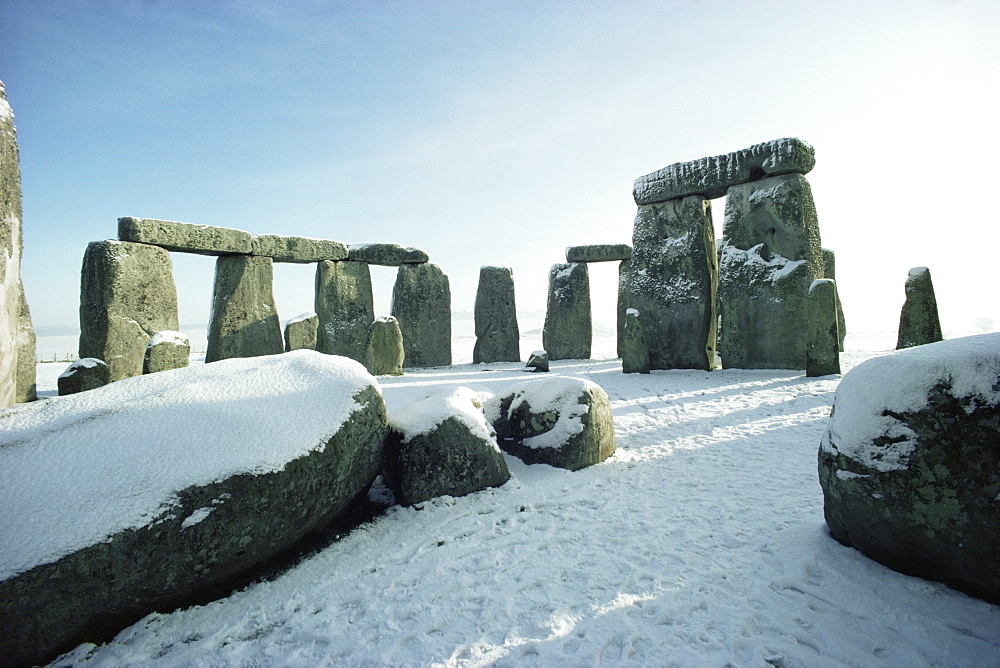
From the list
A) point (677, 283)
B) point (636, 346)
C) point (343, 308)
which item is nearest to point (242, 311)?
point (343, 308)

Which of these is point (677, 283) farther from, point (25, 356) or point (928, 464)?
point (25, 356)

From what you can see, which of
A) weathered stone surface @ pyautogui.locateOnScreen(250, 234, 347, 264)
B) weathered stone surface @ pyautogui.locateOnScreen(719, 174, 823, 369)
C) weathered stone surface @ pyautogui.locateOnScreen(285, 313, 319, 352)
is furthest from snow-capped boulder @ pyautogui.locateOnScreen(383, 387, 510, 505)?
weathered stone surface @ pyautogui.locateOnScreen(250, 234, 347, 264)

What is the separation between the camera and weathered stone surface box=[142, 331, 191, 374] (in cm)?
576

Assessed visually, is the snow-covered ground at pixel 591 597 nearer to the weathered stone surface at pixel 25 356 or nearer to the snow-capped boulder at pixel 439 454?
the snow-capped boulder at pixel 439 454

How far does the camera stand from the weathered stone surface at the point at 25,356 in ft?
20.2

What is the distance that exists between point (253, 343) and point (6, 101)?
739 cm

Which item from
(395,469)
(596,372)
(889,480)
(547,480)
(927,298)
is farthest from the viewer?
(596,372)

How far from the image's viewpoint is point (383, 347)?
796cm

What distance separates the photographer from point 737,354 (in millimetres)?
7562

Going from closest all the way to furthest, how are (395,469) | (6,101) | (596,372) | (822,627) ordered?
1. (822,627)
2. (6,101)
3. (395,469)
4. (596,372)

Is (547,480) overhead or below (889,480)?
below

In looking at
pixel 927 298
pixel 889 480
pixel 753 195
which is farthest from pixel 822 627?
pixel 927 298

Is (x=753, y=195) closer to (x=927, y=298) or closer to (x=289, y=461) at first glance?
(x=927, y=298)

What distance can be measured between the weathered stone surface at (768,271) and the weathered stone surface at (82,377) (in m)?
8.56
